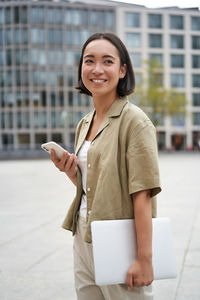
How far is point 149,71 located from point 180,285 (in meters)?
39.6

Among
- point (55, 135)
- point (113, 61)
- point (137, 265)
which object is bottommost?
point (55, 135)

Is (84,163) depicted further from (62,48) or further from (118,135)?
(62,48)

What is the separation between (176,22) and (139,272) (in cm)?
6179

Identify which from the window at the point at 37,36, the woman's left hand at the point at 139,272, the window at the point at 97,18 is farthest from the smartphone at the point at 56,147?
the window at the point at 97,18

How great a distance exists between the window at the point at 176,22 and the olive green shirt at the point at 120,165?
200 feet

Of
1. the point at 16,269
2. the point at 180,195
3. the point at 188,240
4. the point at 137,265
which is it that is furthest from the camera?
Answer: the point at 180,195

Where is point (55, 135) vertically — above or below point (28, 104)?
below

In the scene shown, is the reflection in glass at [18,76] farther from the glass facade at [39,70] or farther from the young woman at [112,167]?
the young woman at [112,167]

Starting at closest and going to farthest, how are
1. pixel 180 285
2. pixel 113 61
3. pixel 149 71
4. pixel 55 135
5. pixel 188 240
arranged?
pixel 113 61
pixel 180 285
pixel 188 240
pixel 149 71
pixel 55 135

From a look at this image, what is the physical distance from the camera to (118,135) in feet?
5.43

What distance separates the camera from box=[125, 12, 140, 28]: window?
58.4 meters

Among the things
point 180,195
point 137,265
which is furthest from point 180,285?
point 180,195

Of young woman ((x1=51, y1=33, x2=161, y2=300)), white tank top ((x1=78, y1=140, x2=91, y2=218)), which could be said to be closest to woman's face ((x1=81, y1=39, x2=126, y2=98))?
young woman ((x1=51, y1=33, x2=161, y2=300))

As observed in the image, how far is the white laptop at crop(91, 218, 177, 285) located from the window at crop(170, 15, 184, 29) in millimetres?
61239
